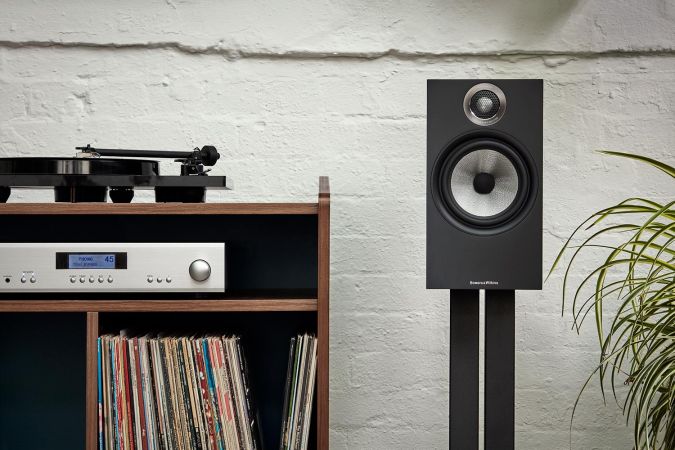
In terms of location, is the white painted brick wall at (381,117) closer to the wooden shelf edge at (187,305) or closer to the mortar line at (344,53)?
the mortar line at (344,53)

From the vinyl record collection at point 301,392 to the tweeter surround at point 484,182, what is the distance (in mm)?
359

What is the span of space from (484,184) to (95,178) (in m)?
0.73

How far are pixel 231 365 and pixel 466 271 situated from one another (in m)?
0.48

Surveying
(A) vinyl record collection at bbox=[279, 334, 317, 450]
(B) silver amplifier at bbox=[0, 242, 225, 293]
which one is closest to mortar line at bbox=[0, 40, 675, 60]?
(B) silver amplifier at bbox=[0, 242, 225, 293]

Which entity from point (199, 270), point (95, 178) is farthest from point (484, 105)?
point (95, 178)

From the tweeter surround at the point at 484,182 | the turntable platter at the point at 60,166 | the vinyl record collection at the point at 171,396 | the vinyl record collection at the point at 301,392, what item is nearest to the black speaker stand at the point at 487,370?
the tweeter surround at the point at 484,182

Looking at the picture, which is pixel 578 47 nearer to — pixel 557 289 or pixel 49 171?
pixel 557 289

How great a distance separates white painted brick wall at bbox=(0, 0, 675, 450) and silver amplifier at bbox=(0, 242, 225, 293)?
0.49 meters

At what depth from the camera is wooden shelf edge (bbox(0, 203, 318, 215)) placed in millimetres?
1255

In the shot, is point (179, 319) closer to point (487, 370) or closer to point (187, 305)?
point (187, 305)

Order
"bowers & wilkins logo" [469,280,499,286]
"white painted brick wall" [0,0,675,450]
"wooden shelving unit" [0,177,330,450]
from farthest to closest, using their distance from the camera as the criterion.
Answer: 1. "white painted brick wall" [0,0,675,450]
2. "wooden shelving unit" [0,177,330,450]
3. "bowers & wilkins logo" [469,280,499,286]

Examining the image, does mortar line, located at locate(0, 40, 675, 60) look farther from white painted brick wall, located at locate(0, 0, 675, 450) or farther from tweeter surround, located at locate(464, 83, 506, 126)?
tweeter surround, located at locate(464, 83, 506, 126)

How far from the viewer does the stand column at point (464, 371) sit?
4.06ft

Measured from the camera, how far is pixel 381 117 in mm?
1719
